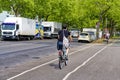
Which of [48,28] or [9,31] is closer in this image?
[9,31]

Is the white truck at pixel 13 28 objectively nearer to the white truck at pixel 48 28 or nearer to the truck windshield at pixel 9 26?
the truck windshield at pixel 9 26

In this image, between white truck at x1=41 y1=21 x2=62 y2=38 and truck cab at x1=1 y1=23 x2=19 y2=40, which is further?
white truck at x1=41 y1=21 x2=62 y2=38

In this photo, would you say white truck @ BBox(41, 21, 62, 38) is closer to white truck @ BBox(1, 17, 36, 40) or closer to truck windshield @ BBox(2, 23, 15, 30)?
white truck @ BBox(1, 17, 36, 40)

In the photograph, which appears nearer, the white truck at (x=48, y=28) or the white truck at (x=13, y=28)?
the white truck at (x=13, y=28)

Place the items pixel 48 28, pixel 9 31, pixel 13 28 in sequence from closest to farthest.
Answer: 1. pixel 9 31
2. pixel 13 28
3. pixel 48 28

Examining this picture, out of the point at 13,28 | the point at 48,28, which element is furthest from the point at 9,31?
the point at 48,28

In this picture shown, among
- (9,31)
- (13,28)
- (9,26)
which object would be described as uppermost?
(9,26)

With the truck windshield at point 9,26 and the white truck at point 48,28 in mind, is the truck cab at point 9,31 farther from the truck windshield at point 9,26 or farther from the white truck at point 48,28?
the white truck at point 48,28

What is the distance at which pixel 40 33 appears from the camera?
66.9 meters

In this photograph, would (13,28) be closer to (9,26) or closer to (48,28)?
(9,26)

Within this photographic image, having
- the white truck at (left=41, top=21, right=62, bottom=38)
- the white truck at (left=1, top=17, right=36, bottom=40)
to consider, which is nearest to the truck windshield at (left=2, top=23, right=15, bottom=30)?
the white truck at (left=1, top=17, right=36, bottom=40)

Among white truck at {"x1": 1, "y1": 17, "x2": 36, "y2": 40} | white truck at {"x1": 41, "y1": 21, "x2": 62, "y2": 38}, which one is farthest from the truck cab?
white truck at {"x1": 41, "y1": 21, "x2": 62, "y2": 38}

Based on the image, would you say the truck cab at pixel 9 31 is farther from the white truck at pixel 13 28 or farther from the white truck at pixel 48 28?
the white truck at pixel 48 28

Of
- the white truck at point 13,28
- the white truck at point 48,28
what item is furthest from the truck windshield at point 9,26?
the white truck at point 48,28
